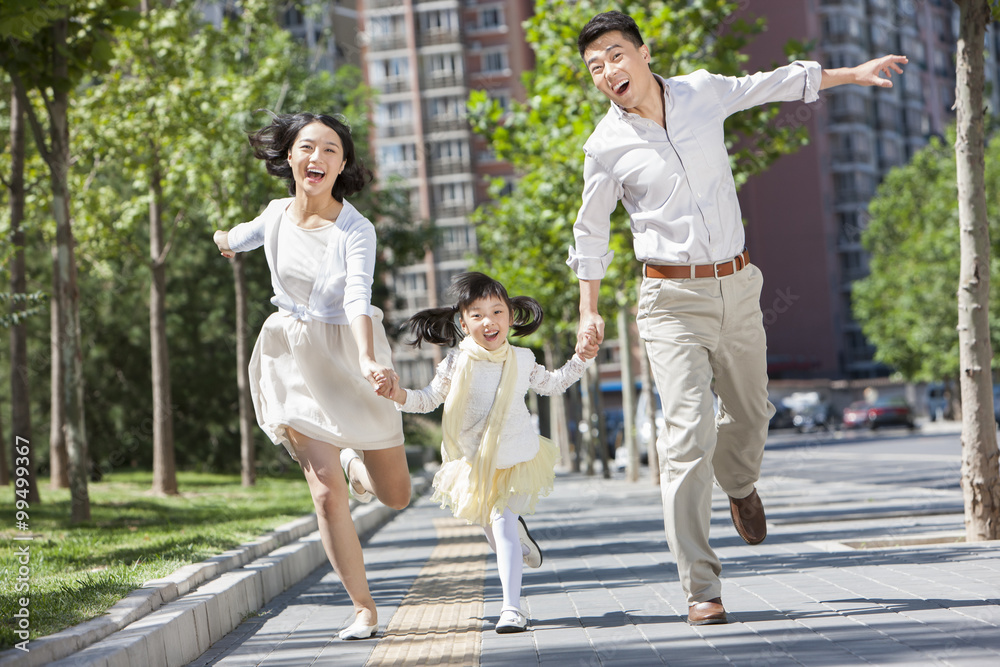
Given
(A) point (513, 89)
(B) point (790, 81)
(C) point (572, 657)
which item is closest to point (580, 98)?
(B) point (790, 81)

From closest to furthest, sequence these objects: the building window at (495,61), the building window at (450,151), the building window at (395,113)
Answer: the building window at (495,61), the building window at (450,151), the building window at (395,113)

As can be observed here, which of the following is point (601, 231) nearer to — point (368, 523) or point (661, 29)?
point (368, 523)

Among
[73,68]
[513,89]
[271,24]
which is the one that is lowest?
[73,68]

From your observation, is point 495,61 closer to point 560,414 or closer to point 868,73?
point 560,414

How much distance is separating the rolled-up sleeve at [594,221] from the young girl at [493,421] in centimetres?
36

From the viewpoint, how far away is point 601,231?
5.68m

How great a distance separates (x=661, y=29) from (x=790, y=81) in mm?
12267

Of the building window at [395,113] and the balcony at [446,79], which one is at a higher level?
the balcony at [446,79]

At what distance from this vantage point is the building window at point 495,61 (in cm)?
8731

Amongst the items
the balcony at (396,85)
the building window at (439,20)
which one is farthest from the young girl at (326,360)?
the balcony at (396,85)

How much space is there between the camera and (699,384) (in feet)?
17.6

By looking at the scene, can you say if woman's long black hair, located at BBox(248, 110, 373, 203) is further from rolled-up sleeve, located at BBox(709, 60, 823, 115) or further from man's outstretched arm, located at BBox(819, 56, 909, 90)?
man's outstretched arm, located at BBox(819, 56, 909, 90)

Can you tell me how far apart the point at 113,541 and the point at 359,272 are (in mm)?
5371

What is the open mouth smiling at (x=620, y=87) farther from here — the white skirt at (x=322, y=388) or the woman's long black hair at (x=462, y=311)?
the white skirt at (x=322, y=388)
